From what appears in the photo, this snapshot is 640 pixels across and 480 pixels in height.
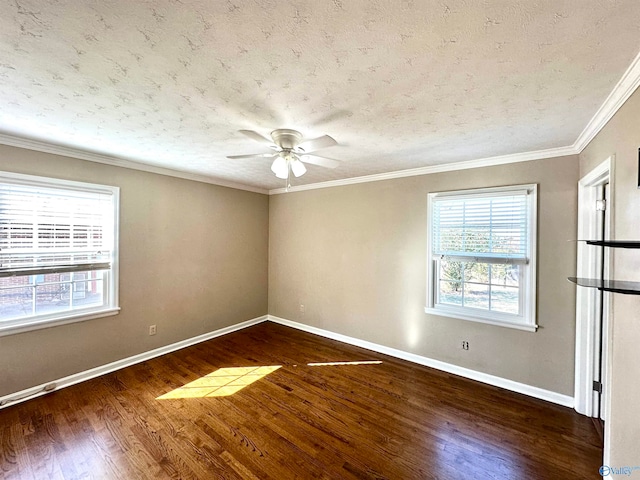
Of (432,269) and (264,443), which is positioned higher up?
(432,269)

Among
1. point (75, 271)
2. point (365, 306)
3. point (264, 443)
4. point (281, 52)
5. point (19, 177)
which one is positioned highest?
A: point (281, 52)

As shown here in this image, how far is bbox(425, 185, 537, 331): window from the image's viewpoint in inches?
108

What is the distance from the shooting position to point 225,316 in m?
4.36

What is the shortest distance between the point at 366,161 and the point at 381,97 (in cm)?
145

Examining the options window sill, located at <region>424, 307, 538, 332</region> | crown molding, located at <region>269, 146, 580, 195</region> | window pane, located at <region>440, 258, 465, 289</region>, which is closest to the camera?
A: crown molding, located at <region>269, 146, 580, 195</region>

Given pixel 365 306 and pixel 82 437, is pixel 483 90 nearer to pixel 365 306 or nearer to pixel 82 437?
pixel 365 306

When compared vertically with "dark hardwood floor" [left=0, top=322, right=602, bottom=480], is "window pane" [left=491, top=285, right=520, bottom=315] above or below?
above

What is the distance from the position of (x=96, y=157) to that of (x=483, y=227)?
433 cm

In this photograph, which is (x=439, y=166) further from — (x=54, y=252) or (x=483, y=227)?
(x=54, y=252)

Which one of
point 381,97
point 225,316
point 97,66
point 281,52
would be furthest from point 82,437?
point 381,97

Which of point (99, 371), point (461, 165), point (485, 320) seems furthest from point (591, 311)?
A: point (99, 371)

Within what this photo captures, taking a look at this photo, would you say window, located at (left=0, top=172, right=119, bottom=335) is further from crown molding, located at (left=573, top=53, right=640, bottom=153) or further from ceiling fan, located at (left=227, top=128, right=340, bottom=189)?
crown molding, located at (left=573, top=53, right=640, bottom=153)

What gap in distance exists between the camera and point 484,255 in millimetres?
2979

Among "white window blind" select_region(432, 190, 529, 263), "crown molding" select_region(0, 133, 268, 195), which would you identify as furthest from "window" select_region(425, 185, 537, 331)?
"crown molding" select_region(0, 133, 268, 195)
